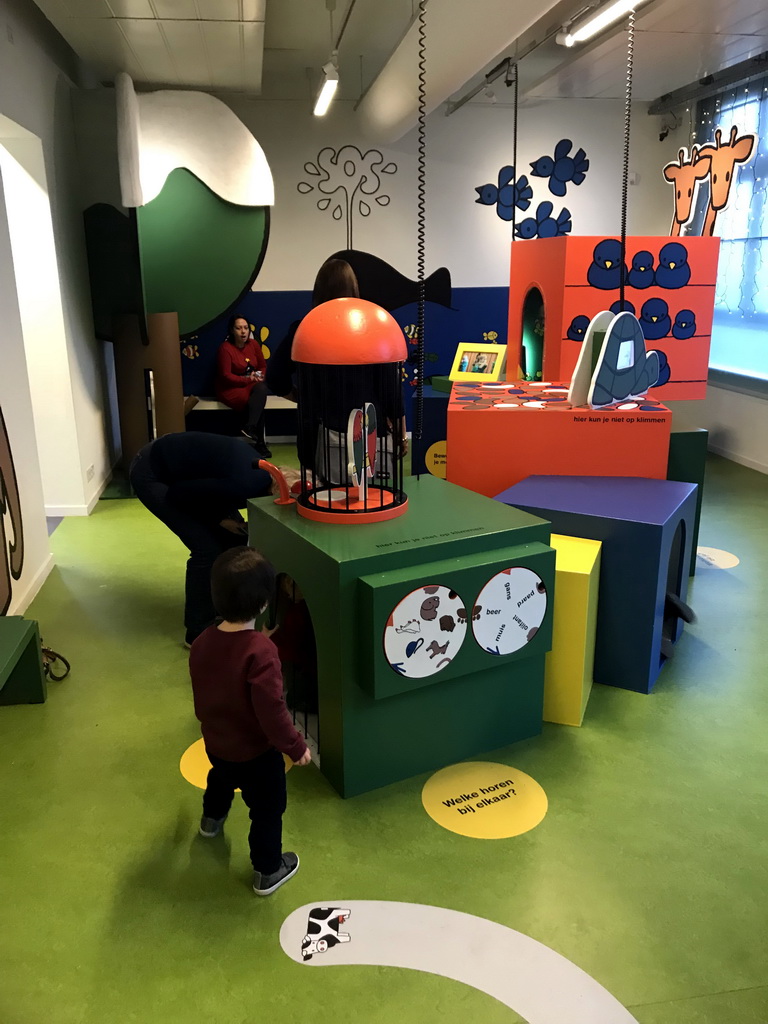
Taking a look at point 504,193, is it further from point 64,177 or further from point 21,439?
point 21,439

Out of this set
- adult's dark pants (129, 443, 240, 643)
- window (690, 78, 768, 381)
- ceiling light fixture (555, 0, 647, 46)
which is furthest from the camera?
window (690, 78, 768, 381)

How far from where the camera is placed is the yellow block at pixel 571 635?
9.20 ft

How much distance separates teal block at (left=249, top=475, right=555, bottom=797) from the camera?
2.33 metres

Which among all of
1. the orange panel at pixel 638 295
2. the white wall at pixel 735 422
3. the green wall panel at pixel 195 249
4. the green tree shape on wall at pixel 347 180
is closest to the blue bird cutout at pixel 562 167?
the green tree shape on wall at pixel 347 180

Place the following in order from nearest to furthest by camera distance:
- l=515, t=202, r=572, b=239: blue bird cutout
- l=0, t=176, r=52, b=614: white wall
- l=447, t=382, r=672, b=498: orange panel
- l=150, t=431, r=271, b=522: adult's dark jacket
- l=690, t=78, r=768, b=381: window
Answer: l=150, t=431, r=271, b=522: adult's dark jacket, l=447, t=382, r=672, b=498: orange panel, l=0, t=176, r=52, b=614: white wall, l=690, t=78, r=768, b=381: window, l=515, t=202, r=572, b=239: blue bird cutout

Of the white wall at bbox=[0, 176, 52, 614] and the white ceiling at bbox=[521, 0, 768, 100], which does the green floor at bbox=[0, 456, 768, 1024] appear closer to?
the white wall at bbox=[0, 176, 52, 614]

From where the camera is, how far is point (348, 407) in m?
2.66

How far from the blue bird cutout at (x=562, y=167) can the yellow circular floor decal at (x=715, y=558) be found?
176 inches

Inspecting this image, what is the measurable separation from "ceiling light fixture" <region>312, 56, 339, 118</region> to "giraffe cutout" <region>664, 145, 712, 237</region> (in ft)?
7.95

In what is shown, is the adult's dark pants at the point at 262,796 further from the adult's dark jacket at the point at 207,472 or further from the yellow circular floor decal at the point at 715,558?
the yellow circular floor decal at the point at 715,558

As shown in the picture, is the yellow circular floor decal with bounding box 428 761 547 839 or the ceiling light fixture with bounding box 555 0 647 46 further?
the ceiling light fixture with bounding box 555 0 647 46

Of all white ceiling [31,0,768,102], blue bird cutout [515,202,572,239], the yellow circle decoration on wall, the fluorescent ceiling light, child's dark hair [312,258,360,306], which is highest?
white ceiling [31,0,768,102]

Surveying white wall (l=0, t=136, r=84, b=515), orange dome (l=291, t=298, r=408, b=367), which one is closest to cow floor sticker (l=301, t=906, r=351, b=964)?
orange dome (l=291, t=298, r=408, b=367)

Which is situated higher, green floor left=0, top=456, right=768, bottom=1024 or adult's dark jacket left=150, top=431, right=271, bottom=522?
adult's dark jacket left=150, top=431, right=271, bottom=522
